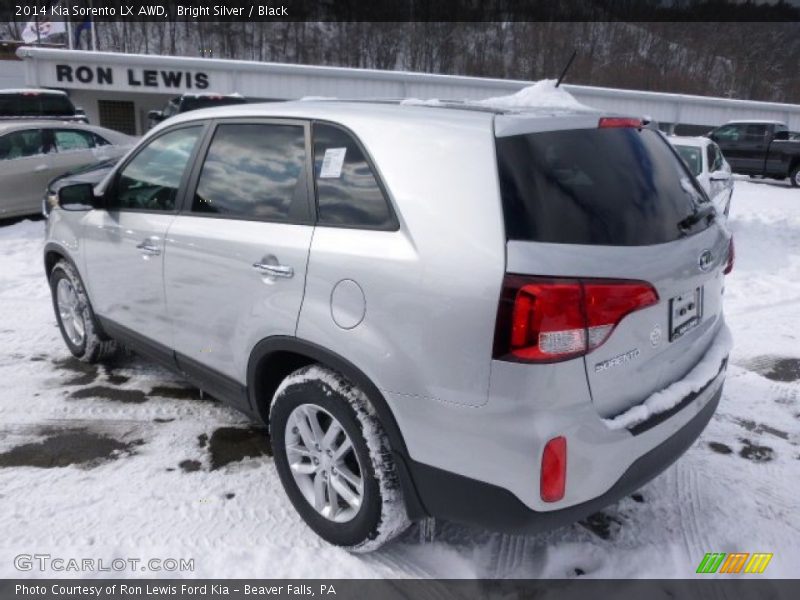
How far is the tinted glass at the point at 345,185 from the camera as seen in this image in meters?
2.31

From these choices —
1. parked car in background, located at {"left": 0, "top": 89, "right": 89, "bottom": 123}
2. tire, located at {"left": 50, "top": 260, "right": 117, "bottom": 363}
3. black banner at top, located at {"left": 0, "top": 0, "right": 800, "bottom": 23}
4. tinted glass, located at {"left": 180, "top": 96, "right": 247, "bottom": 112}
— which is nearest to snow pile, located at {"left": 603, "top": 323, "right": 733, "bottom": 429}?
tire, located at {"left": 50, "top": 260, "right": 117, "bottom": 363}

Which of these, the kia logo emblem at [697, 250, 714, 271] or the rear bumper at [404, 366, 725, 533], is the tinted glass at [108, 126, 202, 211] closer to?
the rear bumper at [404, 366, 725, 533]

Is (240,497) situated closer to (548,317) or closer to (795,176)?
(548,317)

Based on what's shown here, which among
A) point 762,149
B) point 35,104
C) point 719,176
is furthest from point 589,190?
point 762,149

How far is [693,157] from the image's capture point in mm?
8805

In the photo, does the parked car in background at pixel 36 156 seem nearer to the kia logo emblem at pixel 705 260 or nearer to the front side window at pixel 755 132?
the kia logo emblem at pixel 705 260

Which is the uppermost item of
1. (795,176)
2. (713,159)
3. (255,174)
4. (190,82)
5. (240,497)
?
(190,82)

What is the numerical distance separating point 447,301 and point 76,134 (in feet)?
34.9

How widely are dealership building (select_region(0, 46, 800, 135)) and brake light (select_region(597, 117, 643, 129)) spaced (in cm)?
2040

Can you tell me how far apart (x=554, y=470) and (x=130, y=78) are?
80.6 feet

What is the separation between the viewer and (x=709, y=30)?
76.0m

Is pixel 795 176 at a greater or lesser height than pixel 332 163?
→ lesser

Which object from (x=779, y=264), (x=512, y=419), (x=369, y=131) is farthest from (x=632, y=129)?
(x=779, y=264)

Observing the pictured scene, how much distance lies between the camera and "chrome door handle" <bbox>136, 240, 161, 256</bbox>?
129 inches
